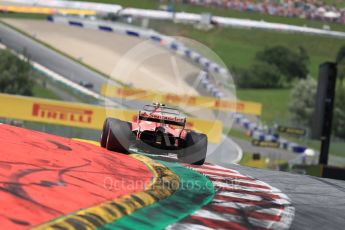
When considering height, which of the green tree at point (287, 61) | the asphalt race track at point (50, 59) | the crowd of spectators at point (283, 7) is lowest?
the asphalt race track at point (50, 59)

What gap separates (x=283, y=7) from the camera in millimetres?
76250

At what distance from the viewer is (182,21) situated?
71.1 m

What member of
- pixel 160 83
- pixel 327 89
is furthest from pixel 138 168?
pixel 160 83

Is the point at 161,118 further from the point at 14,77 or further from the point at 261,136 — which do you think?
the point at 14,77

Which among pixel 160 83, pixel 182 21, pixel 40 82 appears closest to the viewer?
pixel 40 82

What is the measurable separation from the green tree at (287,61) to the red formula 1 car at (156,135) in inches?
2493

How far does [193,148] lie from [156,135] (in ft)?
3.19

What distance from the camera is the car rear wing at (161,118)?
12016 millimetres

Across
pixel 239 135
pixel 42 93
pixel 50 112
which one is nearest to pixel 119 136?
pixel 50 112

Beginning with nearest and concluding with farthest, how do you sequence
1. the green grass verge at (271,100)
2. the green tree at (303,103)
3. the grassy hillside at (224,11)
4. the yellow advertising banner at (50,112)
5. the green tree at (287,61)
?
the yellow advertising banner at (50,112) < the green tree at (303,103) < the green grass verge at (271,100) < the grassy hillside at (224,11) < the green tree at (287,61)

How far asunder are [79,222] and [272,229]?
2.21 m

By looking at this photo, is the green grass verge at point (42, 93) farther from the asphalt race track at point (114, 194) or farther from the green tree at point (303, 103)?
the asphalt race track at point (114, 194)

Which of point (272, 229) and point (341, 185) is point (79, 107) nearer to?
point (341, 185)

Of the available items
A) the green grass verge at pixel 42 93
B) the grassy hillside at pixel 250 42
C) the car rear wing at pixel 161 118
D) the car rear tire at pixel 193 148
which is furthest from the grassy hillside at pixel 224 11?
the car rear wing at pixel 161 118
